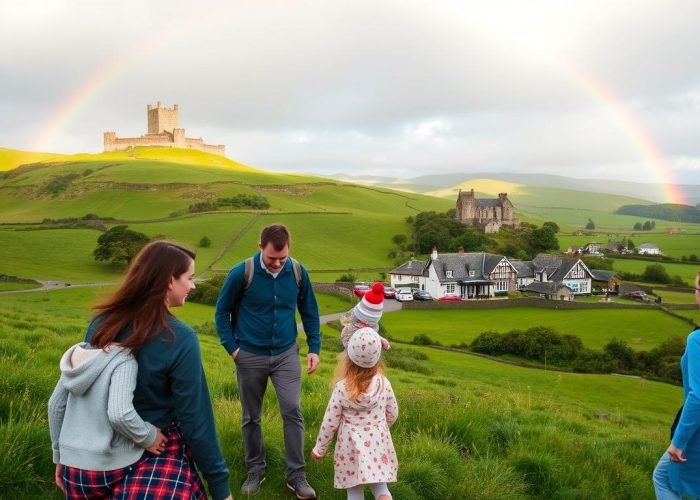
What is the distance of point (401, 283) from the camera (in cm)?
7800

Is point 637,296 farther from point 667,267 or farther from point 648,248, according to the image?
point 648,248

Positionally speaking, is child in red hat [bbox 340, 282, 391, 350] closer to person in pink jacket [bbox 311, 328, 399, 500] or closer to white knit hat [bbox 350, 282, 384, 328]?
white knit hat [bbox 350, 282, 384, 328]

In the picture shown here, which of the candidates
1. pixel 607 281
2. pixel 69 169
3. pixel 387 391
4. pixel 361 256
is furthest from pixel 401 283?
pixel 69 169

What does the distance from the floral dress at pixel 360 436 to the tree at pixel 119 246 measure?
66.2 metres

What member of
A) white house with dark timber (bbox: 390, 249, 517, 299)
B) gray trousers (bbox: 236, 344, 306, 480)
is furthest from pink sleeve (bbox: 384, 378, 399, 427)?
white house with dark timber (bbox: 390, 249, 517, 299)

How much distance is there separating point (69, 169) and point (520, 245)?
123 m

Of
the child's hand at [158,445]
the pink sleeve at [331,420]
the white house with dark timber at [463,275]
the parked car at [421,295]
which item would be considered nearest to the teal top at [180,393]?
the child's hand at [158,445]

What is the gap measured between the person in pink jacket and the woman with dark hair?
1514 mm

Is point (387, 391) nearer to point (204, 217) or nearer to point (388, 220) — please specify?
point (204, 217)

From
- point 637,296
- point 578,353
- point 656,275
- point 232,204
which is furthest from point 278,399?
point 232,204

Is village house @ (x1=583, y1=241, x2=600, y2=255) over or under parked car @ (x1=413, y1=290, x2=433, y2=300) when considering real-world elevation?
over

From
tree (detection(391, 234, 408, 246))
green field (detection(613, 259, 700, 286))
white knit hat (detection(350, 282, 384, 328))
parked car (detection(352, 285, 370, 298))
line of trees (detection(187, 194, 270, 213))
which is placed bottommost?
parked car (detection(352, 285, 370, 298))

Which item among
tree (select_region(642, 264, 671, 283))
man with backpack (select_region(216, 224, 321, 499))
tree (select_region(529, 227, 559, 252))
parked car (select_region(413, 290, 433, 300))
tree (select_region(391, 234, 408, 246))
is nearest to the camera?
man with backpack (select_region(216, 224, 321, 499))

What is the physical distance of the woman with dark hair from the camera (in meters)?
3.77
